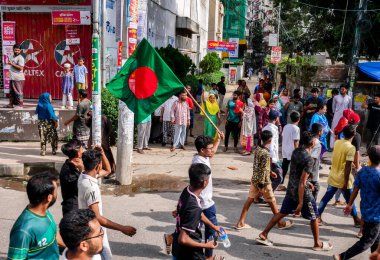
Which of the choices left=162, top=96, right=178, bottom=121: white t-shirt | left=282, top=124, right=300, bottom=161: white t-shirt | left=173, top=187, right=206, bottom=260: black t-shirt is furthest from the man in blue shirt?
left=162, top=96, right=178, bottom=121: white t-shirt

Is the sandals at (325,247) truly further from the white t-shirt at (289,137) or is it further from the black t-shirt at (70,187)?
the black t-shirt at (70,187)

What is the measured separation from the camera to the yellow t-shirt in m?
6.44

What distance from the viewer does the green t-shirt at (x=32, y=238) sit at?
3.17 m

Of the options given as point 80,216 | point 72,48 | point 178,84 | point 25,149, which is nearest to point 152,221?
point 178,84

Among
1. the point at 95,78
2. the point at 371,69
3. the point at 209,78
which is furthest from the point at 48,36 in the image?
the point at 209,78

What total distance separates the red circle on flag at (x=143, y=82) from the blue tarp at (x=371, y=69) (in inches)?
379

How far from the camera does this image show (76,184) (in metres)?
4.72

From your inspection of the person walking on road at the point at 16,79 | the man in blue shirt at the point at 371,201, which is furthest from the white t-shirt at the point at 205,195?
the person walking on road at the point at 16,79

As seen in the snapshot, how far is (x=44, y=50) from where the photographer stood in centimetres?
1477

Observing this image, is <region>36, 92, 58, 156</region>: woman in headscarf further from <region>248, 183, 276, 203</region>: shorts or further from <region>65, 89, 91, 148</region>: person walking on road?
<region>248, 183, 276, 203</region>: shorts

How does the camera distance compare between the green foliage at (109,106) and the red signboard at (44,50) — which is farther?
the red signboard at (44,50)

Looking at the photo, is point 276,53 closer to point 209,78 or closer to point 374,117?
point 209,78

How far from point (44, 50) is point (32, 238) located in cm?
1257

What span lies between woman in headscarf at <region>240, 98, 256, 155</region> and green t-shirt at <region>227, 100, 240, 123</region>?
19 centimetres
